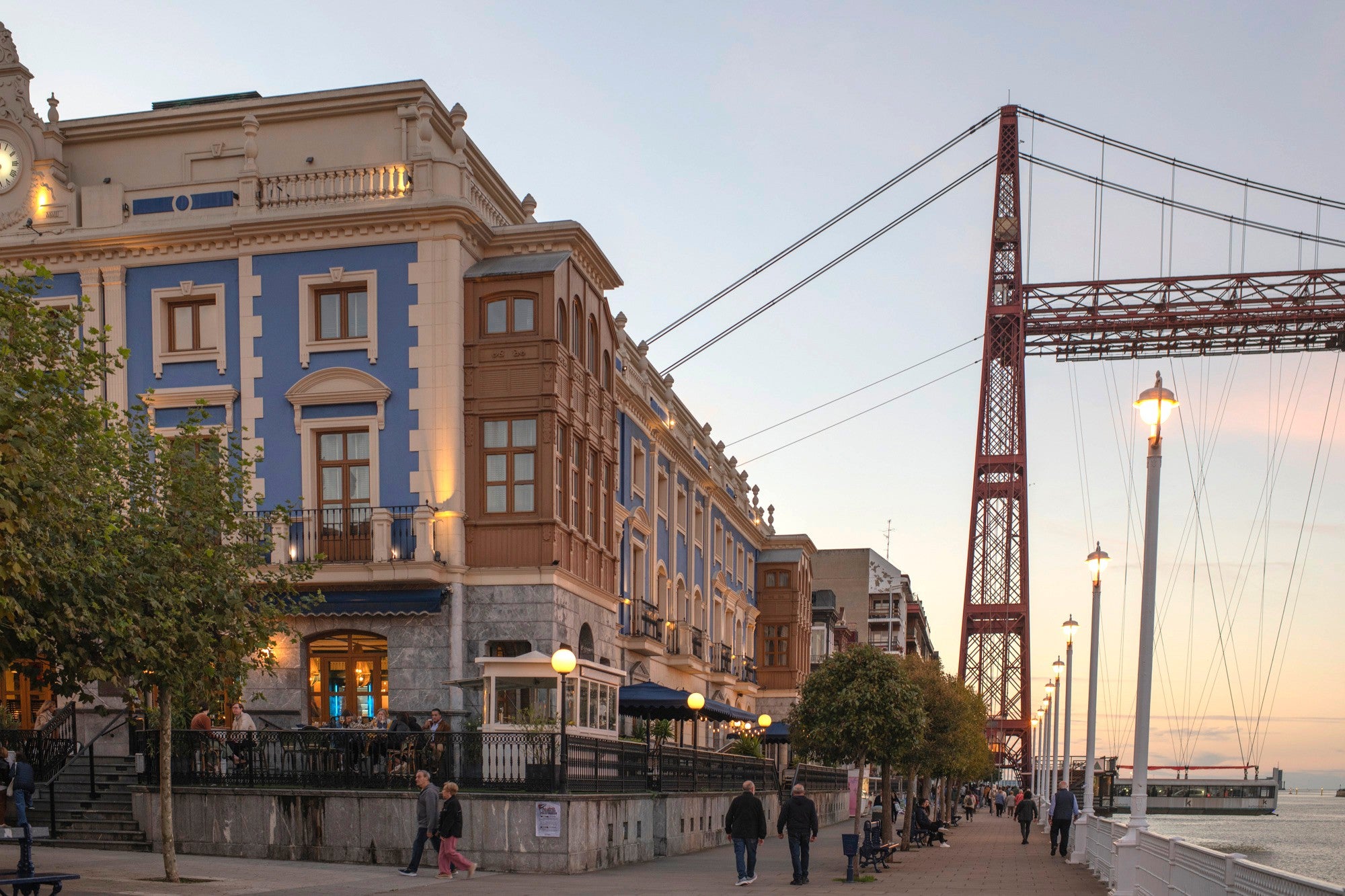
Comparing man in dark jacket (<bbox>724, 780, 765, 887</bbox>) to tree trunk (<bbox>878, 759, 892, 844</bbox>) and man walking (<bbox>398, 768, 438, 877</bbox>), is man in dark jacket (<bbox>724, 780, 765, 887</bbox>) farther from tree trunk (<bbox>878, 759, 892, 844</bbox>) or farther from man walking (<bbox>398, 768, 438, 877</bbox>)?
tree trunk (<bbox>878, 759, 892, 844</bbox>)

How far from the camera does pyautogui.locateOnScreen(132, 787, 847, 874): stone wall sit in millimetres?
22203

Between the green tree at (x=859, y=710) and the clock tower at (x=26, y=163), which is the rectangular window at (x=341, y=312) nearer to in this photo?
the clock tower at (x=26, y=163)

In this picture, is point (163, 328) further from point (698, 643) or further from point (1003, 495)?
point (1003, 495)

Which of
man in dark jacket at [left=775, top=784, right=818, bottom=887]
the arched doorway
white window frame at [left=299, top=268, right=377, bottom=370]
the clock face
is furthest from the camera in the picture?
the clock face

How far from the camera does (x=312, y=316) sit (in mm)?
30391

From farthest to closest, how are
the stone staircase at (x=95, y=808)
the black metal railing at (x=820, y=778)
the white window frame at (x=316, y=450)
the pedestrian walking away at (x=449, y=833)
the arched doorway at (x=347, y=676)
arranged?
the black metal railing at (x=820, y=778) < the white window frame at (x=316, y=450) < the arched doorway at (x=347, y=676) < the stone staircase at (x=95, y=808) < the pedestrian walking away at (x=449, y=833)

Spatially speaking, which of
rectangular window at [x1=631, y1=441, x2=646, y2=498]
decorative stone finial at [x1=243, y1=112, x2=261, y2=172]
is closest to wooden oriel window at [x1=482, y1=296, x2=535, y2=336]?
decorative stone finial at [x1=243, y1=112, x2=261, y2=172]

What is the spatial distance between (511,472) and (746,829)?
998cm

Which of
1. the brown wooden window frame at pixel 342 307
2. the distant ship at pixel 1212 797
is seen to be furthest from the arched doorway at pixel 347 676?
the distant ship at pixel 1212 797

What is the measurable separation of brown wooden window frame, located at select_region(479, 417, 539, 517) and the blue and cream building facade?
5cm

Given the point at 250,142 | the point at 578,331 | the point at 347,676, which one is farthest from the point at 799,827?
the point at 250,142

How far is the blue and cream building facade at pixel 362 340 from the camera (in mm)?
29219

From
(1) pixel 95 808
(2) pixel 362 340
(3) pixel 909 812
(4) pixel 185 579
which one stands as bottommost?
(3) pixel 909 812

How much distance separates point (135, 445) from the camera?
67.8 feet
